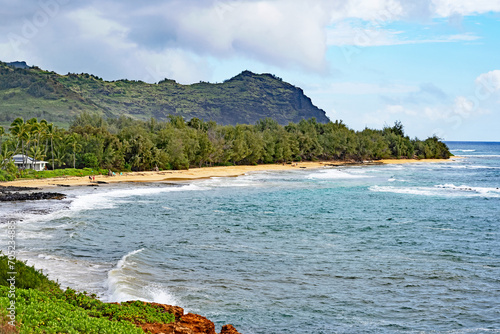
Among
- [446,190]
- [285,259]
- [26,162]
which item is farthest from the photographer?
[26,162]

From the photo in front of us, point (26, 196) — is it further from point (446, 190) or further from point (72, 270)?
point (446, 190)

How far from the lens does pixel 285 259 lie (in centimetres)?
2180

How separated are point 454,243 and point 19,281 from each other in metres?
22.5

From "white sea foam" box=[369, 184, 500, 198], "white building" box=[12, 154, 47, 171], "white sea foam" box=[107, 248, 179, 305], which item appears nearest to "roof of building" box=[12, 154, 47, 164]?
"white building" box=[12, 154, 47, 171]

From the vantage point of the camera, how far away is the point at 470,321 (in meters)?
14.4

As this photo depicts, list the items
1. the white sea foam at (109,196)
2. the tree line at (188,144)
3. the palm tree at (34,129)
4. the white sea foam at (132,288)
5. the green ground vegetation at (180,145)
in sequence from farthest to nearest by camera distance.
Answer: the tree line at (188,144) → the green ground vegetation at (180,145) → the palm tree at (34,129) → the white sea foam at (109,196) → the white sea foam at (132,288)

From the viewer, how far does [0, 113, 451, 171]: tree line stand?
67.2 m

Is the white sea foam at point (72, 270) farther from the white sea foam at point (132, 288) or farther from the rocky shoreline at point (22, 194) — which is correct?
the rocky shoreline at point (22, 194)

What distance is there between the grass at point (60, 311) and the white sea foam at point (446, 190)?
4692 centimetres

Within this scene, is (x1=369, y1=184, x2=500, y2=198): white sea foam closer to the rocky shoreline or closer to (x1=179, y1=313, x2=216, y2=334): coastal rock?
the rocky shoreline

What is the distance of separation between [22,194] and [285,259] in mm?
31691

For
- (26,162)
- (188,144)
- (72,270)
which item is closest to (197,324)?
(72,270)

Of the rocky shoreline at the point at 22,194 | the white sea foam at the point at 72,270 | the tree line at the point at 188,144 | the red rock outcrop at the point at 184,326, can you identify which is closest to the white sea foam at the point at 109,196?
the rocky shoreline at the point at 22,194

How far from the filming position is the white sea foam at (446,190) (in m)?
53.4
